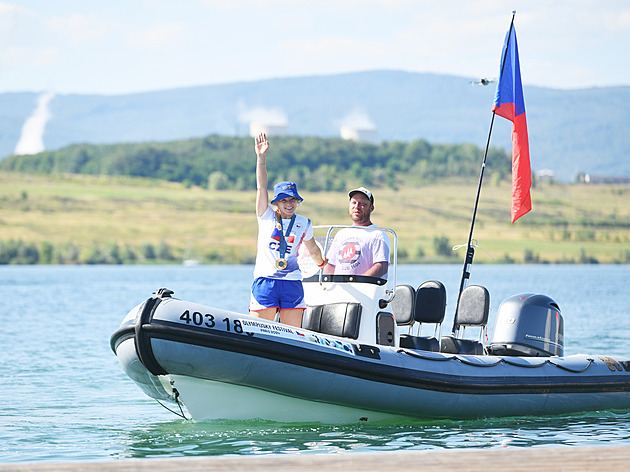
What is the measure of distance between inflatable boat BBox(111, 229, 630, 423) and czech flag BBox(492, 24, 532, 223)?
1118 millimetres

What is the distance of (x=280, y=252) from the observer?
25.2ft

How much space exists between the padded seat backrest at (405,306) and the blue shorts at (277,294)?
1.27 m

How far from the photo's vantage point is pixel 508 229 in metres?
88.7

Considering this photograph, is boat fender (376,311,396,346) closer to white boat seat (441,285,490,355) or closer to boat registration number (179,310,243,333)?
white boat seat (441,285,490,355)

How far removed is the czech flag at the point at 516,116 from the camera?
32.2 feet

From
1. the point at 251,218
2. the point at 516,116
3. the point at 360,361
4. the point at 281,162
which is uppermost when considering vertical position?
the point at 281,162

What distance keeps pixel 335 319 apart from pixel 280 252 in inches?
37.6

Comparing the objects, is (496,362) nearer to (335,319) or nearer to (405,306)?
(405,306)

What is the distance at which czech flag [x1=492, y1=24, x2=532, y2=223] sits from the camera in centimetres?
983

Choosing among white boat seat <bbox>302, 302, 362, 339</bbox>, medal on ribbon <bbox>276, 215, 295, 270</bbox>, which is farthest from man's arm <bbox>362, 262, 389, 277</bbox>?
medal on ribbon <bbox>276, 215, 295, 270</bbox>

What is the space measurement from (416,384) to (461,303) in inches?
53.0

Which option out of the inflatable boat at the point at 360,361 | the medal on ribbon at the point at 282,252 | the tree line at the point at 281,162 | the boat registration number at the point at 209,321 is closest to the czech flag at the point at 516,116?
the inflatable boat at the point at 360,361

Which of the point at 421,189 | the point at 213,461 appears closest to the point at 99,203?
the point at 421,189

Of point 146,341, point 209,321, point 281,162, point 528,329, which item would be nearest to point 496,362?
point 528,329
